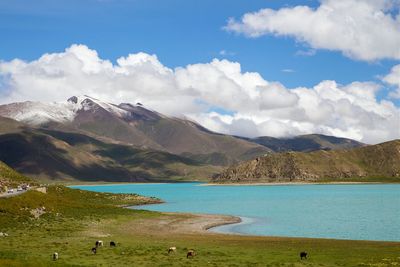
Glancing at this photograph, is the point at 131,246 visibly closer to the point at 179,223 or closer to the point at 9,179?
the point at 179,223

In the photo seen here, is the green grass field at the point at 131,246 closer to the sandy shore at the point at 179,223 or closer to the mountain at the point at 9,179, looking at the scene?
the sandy shore at the point at 179,223

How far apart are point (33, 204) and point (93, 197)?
78597 mm

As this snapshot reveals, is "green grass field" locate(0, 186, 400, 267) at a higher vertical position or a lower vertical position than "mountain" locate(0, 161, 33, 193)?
lower

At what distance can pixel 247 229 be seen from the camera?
329 feet

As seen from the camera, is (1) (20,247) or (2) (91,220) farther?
(2) (91,220)

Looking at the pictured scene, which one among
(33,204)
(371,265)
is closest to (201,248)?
(371,265)

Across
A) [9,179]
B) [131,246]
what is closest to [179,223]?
[131,246]

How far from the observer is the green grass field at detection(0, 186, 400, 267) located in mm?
52188

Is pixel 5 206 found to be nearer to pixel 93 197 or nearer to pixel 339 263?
pixel 339 263

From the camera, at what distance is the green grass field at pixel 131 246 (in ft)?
171

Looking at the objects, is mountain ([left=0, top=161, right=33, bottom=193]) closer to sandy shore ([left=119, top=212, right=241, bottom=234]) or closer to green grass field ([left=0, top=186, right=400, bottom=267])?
green grass field ([left=0, top=186, right=400, bottom=267])

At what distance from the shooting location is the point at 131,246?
64500 mm

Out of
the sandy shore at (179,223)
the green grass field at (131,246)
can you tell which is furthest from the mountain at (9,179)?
the sandy shore at (179,223)

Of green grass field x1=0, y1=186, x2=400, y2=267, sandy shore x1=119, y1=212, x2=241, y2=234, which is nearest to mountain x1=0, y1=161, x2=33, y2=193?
green grass field x1=0, y1=186, x2=400, y2=267
